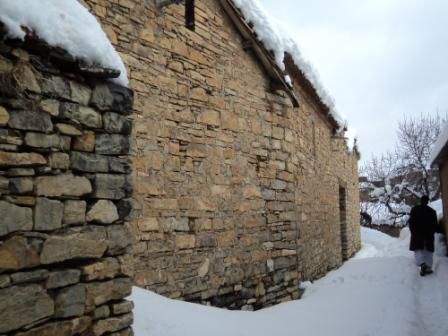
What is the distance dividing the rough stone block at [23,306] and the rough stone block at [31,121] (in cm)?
76

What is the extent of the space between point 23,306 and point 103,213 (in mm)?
614

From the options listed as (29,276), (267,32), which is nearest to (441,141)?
(267,32)

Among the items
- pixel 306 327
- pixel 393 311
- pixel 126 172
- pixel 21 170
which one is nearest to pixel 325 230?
pixel 393 311

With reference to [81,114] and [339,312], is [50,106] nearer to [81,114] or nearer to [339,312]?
[81,114]

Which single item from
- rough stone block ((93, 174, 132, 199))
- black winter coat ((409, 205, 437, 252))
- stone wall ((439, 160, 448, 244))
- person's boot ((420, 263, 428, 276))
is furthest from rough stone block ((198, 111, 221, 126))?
stone wall ((439, 160, 448, 244))

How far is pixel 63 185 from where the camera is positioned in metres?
2.11

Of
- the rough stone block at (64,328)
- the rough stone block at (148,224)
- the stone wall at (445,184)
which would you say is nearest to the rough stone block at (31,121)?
the rough stone block at (64,328)

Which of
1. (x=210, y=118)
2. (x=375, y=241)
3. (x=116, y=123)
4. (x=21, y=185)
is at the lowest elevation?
(x=375, y=241)

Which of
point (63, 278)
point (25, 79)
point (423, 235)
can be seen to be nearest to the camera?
point (25, 79)

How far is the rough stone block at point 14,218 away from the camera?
6.11ft

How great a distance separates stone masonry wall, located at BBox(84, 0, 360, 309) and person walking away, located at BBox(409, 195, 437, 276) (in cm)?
256

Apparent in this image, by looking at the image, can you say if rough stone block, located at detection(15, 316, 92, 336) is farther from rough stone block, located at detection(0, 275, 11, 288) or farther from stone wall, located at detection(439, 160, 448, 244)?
stone wall, located at detection(439, 160, 448, 244)

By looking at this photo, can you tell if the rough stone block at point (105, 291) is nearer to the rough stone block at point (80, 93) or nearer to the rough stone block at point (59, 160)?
the rough stone block at point (59, 160)

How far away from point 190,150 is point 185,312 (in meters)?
1.76
